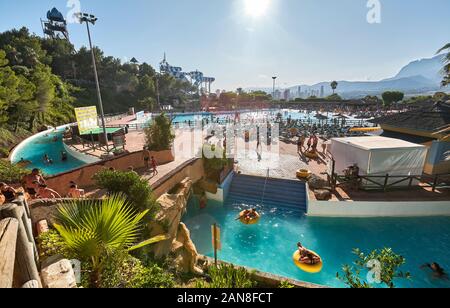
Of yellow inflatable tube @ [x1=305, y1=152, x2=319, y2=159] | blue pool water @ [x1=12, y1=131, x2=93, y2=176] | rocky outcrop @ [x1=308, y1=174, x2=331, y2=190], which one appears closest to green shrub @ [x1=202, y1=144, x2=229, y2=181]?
rocky outcrop @ [x1=308, y1=174, x2=331, y2=190]

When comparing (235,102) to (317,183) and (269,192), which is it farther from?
(317,183)

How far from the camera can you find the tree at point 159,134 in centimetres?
1376

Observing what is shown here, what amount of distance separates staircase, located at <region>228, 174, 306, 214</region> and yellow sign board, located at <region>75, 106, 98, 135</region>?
12.3 m

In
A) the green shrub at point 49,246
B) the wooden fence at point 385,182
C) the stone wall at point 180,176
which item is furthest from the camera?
the wooden fence at point 385,182

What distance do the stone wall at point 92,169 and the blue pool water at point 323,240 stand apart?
4.34m

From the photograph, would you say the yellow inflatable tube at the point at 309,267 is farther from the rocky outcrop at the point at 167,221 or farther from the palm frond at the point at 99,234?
the palm frond at the point at 99,234

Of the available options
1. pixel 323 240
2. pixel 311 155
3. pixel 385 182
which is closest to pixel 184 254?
pixel 323 240

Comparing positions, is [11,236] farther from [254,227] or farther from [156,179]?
[254,227]

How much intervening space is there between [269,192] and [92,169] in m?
9.60

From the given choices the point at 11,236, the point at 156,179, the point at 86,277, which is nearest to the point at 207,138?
the point at 156,179

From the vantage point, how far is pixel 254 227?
10.7 meters

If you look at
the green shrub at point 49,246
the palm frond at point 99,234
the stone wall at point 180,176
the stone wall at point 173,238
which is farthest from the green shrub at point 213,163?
the palm frond at point 99,234

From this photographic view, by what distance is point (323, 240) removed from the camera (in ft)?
32.1

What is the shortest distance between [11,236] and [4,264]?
46 cm
